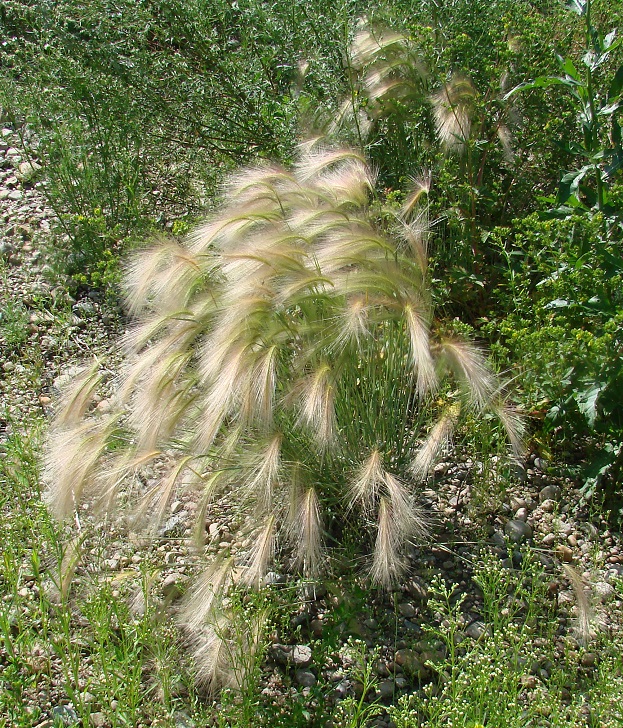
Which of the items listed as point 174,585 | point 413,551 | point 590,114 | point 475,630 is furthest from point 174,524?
point 590,114

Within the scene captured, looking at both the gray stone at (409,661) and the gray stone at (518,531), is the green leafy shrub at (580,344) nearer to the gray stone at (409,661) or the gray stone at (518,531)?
the gray stone at (518,531)

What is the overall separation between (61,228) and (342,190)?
1.88 metres

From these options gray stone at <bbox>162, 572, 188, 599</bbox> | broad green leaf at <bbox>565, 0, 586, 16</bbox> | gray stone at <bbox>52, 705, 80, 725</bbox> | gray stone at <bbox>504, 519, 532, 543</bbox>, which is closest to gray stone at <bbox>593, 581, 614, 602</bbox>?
gray stone at <bbox>504, 519, 532, 543</bbox>

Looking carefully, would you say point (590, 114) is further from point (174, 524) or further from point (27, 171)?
point (27, 171)

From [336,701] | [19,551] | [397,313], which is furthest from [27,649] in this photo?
[397,313]

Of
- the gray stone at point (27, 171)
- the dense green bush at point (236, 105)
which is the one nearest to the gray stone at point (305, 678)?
the dense green bush at point (236, 105)

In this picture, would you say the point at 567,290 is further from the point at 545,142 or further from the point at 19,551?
the point at 19,551

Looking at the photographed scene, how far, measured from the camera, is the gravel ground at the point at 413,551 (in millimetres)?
2281

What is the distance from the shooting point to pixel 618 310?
8.32 ft

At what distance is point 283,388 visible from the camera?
243cm

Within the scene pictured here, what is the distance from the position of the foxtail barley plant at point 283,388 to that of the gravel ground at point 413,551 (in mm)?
123

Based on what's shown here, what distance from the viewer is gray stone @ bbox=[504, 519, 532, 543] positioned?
2.65 m

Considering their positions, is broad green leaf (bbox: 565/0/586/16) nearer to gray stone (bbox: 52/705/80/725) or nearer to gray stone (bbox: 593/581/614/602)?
gray stone (bbox: 593/581/614/602)

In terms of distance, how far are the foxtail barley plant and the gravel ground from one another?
0.12 metres
